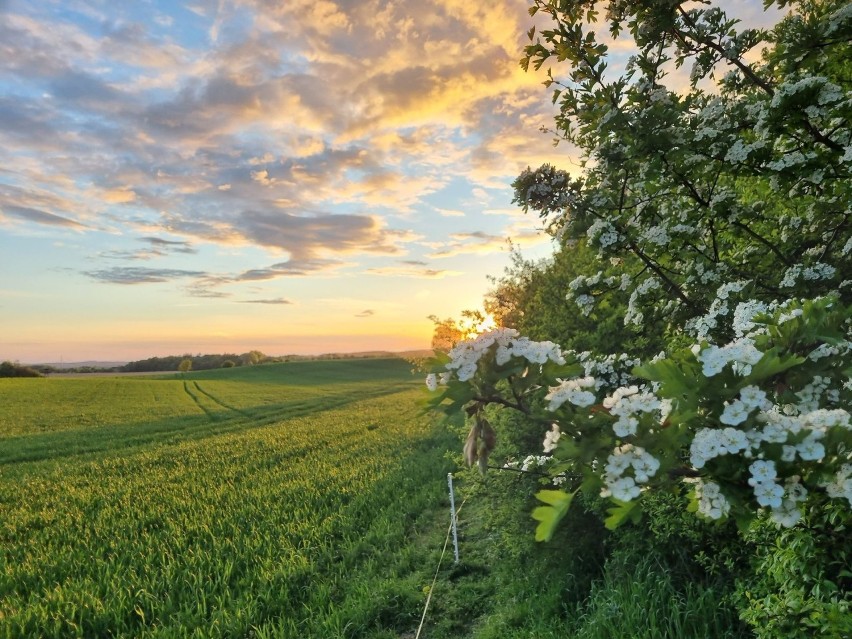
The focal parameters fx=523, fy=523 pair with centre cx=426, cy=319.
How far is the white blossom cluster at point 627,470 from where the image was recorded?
2.00 metres

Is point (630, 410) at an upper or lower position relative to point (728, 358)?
lower

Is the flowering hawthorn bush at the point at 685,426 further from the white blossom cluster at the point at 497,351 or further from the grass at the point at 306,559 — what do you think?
the grass at the point at 306,559

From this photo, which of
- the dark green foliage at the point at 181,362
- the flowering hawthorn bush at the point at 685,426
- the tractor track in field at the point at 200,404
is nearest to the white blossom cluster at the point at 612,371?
the flowering hawthorn bush at the point at 685,426

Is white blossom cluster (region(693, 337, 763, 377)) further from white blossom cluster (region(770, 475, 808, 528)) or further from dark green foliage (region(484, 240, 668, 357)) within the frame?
dark green foliage (region(484, 240, 668, 357))

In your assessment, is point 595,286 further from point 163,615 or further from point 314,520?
point 314,520

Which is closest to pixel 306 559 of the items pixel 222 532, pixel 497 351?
pixel 222 532

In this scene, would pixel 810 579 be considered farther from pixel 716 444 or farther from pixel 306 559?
pixel 306 559

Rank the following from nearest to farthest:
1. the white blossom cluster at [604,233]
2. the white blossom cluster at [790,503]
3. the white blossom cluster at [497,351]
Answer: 1. the white blossom cluster at [790,503]
2. the white blossom cluster at [497,351]
3. the white blossom cluster at [604,233]

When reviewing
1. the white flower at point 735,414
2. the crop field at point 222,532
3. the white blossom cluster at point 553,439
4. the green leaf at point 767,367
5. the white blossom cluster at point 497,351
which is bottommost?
the crop field at point 222,532

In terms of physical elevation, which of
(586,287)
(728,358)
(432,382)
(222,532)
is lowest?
(222,532)

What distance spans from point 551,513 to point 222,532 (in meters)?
9.29

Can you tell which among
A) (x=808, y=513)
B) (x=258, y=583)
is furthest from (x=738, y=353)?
(x=258, y=583)

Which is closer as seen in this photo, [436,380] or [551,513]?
[551,513]

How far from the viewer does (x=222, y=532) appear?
9625 millimetres
